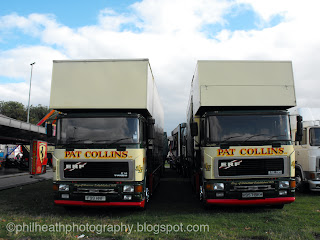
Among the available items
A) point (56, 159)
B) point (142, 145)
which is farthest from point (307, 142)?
point (56, 159)

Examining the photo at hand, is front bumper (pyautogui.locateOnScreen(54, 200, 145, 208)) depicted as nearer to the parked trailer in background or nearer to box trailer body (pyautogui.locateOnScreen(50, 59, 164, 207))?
box trailer body (pyautogui.locateOnScreen(50, 59, 164, 207))

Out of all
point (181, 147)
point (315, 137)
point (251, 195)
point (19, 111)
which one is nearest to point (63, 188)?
point (251, 195)

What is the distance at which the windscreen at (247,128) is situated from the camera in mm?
7359

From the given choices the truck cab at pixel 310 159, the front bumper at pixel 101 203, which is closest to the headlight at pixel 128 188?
the front bumper at pixel 101 203

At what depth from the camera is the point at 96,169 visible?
284 inches

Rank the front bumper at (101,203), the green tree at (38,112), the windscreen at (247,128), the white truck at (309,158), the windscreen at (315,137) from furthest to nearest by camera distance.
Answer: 1. the green tree at (38,112)
2. the windscreen at (315,137)
3. the white truck at (309,158)
4. the windscreen at (247,128)
5. the front bumper at (101,203)

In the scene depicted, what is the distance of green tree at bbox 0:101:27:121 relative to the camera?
58094 millimetres

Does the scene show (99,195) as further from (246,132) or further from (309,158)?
(309,158)

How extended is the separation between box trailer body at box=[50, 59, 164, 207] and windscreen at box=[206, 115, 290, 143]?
6.45ft

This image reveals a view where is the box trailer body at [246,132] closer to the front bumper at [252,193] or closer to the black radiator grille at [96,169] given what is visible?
the front bumper at [252,193]

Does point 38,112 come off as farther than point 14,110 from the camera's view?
Yes

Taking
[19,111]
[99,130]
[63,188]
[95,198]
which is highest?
[19,111]

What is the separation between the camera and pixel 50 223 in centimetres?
660

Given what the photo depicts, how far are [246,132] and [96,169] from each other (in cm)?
398
